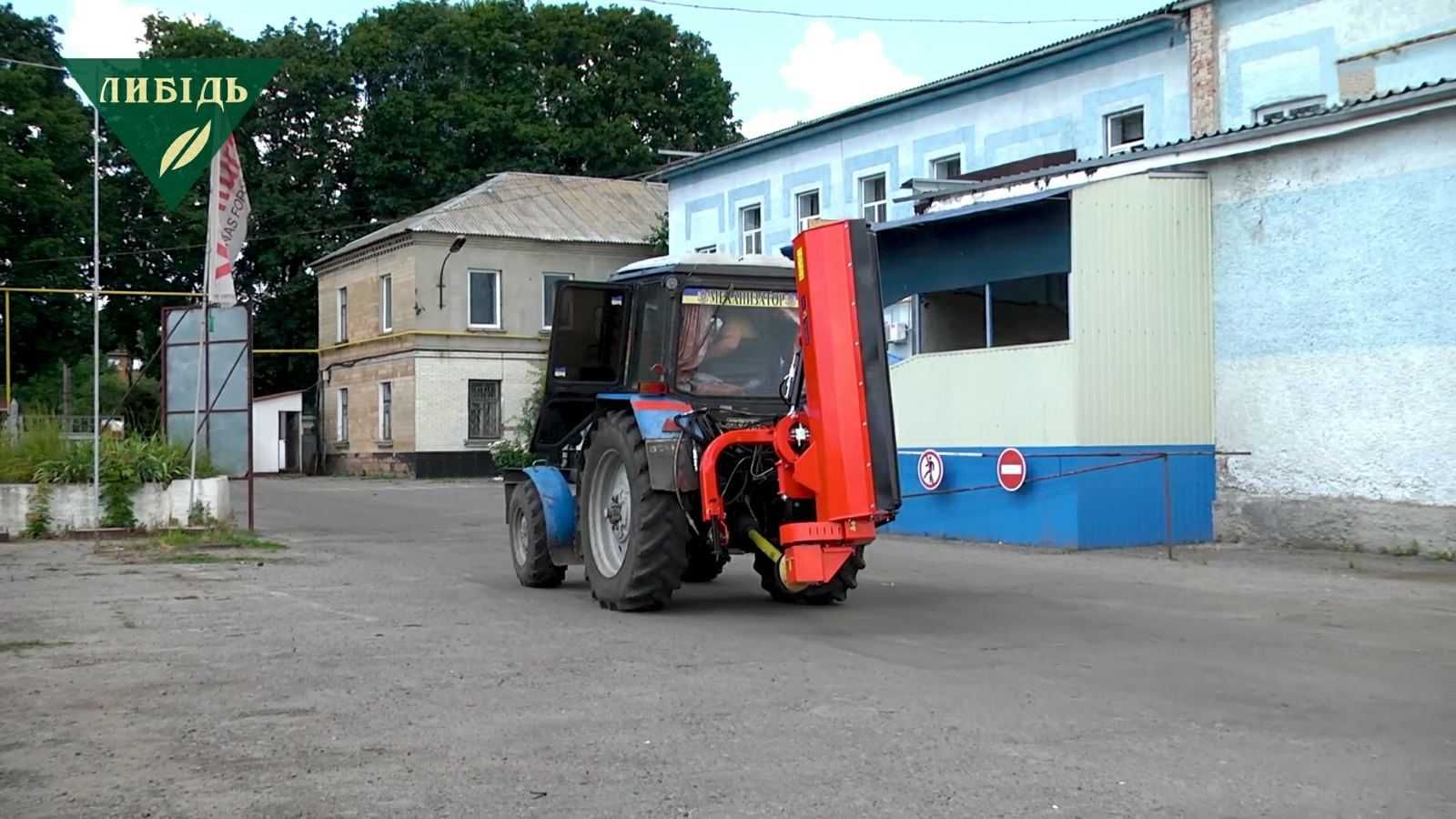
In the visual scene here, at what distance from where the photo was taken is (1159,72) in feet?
83.1

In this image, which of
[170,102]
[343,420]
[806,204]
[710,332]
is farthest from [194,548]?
[343,420]

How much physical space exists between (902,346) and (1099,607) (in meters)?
12.6

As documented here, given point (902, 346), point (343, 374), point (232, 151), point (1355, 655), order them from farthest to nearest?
point (343, 374), point (902, 346), point (232, 151), point (1355, 655)

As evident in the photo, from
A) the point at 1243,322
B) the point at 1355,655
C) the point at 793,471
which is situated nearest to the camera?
the point at 1355,655

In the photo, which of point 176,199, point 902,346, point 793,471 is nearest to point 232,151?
point 176,199

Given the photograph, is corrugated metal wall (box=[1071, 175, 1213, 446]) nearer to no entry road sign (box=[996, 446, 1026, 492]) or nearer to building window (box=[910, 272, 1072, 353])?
no entry road sign (box=[996, 446, 1026, 492])

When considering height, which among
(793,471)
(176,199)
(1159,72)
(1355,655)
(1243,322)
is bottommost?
(1355,655)

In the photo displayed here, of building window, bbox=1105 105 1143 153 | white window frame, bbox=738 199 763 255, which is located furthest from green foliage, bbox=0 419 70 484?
building window, bbox=1105 105 1143 153

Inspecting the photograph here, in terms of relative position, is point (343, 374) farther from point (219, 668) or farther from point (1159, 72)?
point (219, 668)

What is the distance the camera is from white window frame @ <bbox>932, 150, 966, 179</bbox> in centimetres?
2881

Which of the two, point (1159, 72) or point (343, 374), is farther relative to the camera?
point (343, 374)

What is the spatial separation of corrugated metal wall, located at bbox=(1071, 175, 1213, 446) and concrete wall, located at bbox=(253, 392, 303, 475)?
122 feet

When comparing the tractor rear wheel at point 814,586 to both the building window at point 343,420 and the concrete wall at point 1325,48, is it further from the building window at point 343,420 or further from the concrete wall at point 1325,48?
the building window at point 343,420

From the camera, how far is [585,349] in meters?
13.6
